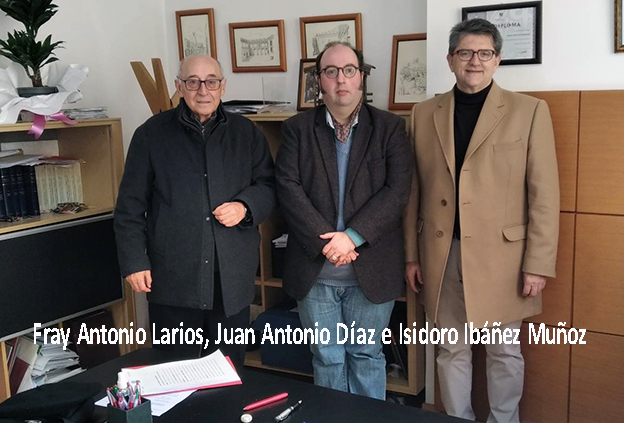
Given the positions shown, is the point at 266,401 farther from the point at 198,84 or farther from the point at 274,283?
the point at 274,283

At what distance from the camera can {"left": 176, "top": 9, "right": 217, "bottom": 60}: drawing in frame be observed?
3.83 m

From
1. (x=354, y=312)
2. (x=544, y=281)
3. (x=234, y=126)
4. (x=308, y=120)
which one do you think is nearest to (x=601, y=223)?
(x=544, y=281)

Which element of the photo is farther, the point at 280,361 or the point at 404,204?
the point at 280,361

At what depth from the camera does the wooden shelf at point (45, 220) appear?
2.84 metres

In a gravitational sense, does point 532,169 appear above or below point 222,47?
below

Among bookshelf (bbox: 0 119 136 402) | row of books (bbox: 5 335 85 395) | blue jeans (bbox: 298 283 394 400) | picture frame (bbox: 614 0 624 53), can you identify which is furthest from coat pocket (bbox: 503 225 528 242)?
row of books (bbox: 5 335 85 395)

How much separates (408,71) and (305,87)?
0.57 metres

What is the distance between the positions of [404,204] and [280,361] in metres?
1.35

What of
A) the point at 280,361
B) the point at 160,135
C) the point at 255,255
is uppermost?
the point at 160,135

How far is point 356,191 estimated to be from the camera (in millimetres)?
2426

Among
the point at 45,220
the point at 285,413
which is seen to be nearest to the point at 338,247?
the point at 285,413

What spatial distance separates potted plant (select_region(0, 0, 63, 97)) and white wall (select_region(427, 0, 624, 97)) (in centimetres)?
179

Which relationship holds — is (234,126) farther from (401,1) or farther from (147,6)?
(147,6)

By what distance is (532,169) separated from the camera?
2.46 m
